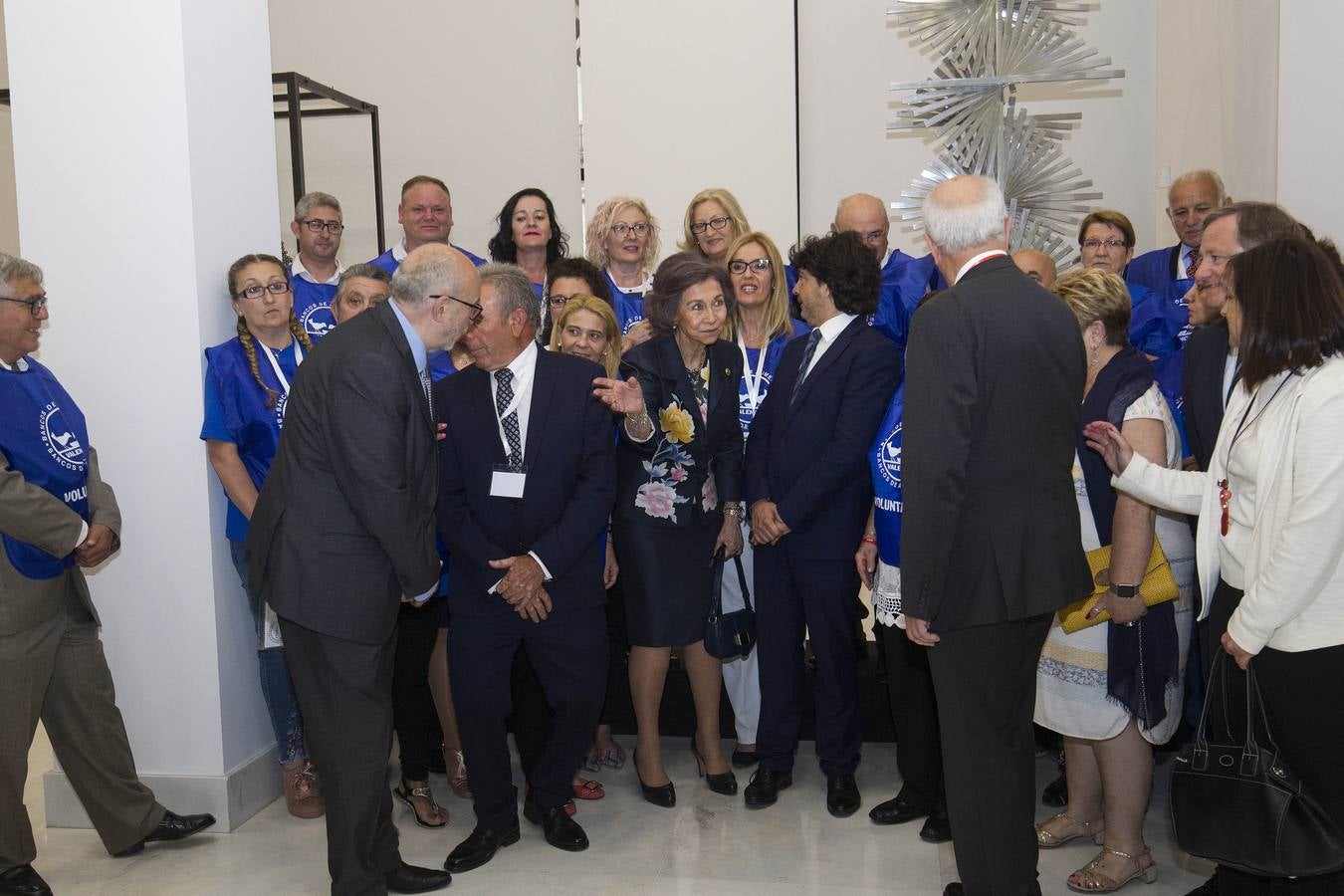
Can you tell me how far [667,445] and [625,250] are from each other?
3.78 ft

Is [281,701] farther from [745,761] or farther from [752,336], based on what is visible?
[752,336]

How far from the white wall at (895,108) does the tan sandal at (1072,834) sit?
493 cm

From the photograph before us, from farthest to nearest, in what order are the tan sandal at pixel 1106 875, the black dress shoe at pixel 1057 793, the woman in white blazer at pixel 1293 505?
1. the black dress shoe at pixel 1057 793
2. the tan sandal at pixel 1106 875
3. the woman in white blazer at pixel 1293 505

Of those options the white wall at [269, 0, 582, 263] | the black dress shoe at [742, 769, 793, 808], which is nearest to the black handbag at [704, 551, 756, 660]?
the black dress shoe at [742, 769, 793, 808]

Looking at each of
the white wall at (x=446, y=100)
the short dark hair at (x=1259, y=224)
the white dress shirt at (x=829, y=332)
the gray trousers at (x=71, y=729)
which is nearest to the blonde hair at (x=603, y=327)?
the white dress shirt at (x=829, y=332)

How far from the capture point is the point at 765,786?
384cm

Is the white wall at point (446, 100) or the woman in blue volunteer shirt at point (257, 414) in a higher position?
the white wall at point (446, 100)

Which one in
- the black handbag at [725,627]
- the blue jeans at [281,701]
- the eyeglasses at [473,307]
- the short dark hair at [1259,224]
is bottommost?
the blue jeans at [281,701]

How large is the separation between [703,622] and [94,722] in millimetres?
1854

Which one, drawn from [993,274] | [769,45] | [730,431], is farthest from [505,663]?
[769,45]

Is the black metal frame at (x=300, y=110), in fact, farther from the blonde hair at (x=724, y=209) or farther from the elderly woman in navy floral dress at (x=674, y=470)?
the elderly woman in navy floral dress at (x=674, y=470)

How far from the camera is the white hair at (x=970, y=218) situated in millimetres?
2682

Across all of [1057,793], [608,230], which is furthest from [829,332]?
[1057,793]

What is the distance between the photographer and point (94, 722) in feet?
11.3
